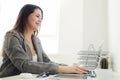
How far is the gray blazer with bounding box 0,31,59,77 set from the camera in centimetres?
165

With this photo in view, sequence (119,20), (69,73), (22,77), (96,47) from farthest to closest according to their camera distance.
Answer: (96,47)
(119,20)
(69,73)
(22,77)

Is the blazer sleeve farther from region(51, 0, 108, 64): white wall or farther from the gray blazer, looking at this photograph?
region(51, 0, 108, 64): white wall

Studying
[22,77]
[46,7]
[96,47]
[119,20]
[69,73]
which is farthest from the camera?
[46,7]

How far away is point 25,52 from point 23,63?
149 millimetres

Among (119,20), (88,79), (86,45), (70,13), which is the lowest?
(88,79)

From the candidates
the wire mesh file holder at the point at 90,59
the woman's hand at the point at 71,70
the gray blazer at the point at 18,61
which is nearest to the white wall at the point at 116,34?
the wire mesh file holder at the point at 90,59

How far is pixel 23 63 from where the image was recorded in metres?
1.65

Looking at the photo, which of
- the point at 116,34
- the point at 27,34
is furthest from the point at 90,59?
the point at 27,34

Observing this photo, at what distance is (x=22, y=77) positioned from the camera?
4.41 ft

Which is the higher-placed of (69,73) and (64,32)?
(64,32)

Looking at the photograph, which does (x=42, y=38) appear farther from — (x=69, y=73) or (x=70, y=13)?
(x=69, y=73)

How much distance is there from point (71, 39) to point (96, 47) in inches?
14.7

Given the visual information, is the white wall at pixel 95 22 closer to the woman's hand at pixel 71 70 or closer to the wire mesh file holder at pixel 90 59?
the wire mesh file holder at pixel 90 59

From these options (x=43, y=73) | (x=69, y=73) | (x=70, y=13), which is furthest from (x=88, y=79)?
(x=70, y=13)
